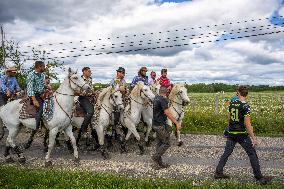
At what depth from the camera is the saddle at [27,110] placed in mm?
11055

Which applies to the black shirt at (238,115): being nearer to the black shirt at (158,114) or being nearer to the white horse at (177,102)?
the black shirt at (158,114)

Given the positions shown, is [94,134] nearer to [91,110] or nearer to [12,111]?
[91,110]

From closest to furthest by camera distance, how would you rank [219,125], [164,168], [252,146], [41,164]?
1. [252,146]
2. [164,168]
3. [41,164]
4. [219,125]

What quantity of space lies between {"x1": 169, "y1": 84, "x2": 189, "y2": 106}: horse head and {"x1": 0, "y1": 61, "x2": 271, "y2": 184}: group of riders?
46.3 inches

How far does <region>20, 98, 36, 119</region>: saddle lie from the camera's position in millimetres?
11055

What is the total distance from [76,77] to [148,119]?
3779 millimetres

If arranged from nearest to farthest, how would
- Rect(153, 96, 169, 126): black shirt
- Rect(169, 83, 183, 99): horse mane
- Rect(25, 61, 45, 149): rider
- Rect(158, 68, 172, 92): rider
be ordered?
1. Rect(153, 96, 169, 126): black shirt
2. Rect(25, 61, 45, 149): rider
3. Rect(169, 83, 183, 99): horse mane
4. Rect(158, 68, 172, 92): rider

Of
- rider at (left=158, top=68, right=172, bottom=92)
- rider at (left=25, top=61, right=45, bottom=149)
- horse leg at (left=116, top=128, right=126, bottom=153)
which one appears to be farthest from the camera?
rider at (left=158, top=68, right=172, bottom=92)

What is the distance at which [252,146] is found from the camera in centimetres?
889

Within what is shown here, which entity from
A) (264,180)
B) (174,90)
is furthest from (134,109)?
(264,180)

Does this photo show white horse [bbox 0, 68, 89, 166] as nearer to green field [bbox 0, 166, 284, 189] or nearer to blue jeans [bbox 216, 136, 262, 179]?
green field [bbox 0, 166, 284, 189]

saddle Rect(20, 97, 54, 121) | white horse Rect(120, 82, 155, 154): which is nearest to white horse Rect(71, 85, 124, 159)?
white horse Rect(120, 82, 155, 154)

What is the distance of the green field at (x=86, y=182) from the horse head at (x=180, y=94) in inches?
211

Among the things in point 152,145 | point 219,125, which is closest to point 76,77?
point 152,145
